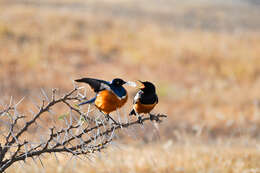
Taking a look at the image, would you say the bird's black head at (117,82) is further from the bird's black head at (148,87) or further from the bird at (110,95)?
the bird's black head at (148,87)

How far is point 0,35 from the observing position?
1329 centimetres

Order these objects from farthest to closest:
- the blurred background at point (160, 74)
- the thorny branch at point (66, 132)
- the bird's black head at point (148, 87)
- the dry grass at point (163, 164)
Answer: the blurred background at point (160, 74)
the dry grass at point (163, 164)
the bird's black head at point (148, 87)
the thorny branch at point (66, 132)

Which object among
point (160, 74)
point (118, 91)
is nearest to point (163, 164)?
point (118, 91)

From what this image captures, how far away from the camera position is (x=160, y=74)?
1231 centimetres

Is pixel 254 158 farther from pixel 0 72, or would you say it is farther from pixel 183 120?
pixel 0 72

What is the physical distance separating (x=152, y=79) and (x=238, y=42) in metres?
7.06

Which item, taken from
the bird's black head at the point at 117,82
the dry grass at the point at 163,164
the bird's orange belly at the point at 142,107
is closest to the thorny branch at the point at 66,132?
the bird's orange belly at the point at 142,107

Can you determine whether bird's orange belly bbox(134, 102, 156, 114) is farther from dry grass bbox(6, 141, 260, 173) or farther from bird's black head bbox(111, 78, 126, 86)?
dry grass bbox(6, 141, 260, 173)

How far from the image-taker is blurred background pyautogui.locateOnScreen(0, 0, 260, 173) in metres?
4.69

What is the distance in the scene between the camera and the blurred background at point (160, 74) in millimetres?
4688

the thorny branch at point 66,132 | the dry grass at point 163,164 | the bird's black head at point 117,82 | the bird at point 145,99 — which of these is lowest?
the dry grass at point 163,164

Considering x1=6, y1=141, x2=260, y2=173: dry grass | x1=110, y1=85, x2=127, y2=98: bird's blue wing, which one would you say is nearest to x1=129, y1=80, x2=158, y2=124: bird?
x1=110, y1=85, x2=127, y2=98: bird's blue wing

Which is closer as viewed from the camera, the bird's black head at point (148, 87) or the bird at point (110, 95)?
the bird at point (110, 95)

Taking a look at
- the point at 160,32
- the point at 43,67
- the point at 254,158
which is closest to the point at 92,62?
the point at 43,67
